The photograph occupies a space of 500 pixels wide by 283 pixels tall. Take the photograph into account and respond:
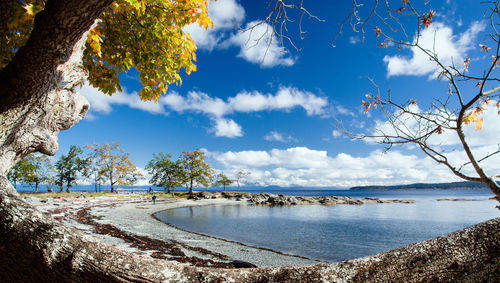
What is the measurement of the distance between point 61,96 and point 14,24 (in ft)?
3.46

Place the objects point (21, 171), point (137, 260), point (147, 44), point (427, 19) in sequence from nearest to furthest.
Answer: point (137, 260) → point (427, 19) → point (147, 44) → point (21, 171)

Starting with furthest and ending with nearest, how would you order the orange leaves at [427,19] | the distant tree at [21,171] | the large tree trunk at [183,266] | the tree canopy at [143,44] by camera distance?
the distant tree at [21,171], the tree canopy at [143,44], the orange leaves at [427,19], the large tree trunk at [183,266]

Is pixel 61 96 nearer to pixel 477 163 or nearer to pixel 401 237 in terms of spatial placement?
pixel 477 163

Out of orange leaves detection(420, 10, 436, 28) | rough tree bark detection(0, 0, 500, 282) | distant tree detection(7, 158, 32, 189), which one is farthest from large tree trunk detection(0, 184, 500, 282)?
distant tree detection(7, 158, 32, 189)

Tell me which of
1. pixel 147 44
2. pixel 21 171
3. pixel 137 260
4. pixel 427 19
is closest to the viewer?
pixel 137 260

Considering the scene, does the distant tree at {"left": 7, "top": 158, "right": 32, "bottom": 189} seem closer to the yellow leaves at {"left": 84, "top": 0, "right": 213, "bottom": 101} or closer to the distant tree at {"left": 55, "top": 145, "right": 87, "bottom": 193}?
the distant tree at {"left": 55, "top": 145, "right": 87, "bottom": 193}

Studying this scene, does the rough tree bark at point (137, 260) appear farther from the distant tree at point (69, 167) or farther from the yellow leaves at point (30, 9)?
the distant tree at point (69, 167)

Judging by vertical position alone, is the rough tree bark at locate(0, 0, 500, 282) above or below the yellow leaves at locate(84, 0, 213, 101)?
below

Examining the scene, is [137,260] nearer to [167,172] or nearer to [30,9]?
[30,9]

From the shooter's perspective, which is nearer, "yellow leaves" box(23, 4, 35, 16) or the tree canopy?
"yellow leaves" box(23, 4, 35, 16)

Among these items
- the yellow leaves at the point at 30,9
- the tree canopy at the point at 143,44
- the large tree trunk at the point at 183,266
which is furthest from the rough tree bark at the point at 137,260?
the tree canopy at the point at 143,44

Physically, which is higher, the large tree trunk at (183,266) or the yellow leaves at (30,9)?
the yellow leaves at (30,9)

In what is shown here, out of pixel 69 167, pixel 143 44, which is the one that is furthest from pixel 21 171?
pixel 143 44

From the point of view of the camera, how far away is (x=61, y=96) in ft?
9.72
